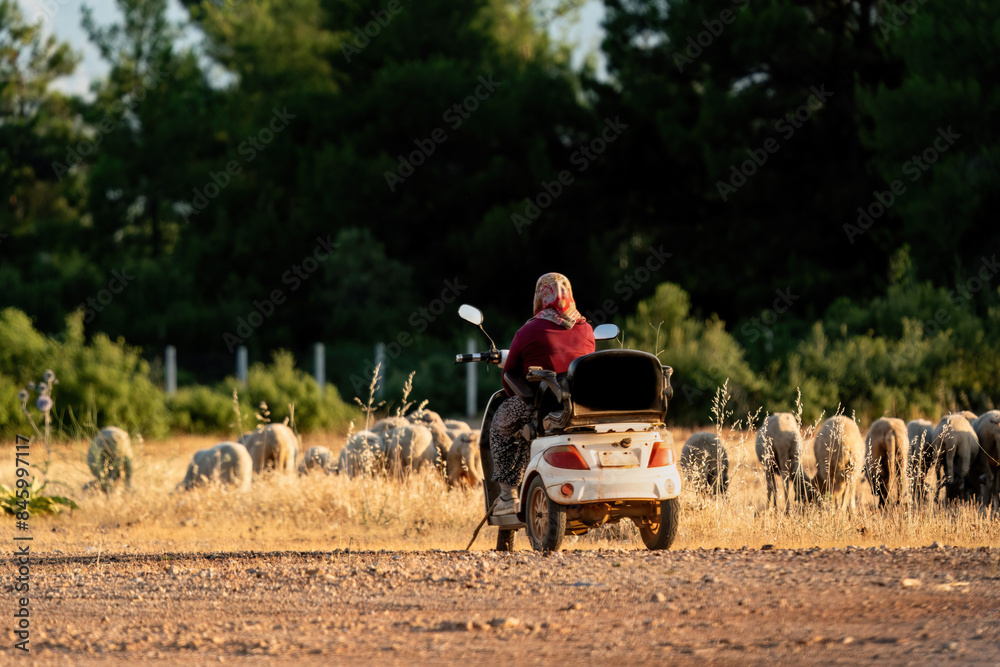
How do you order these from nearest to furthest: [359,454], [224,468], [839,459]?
[839,459], [359,454], [224,468]

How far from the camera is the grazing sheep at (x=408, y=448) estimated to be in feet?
38.9

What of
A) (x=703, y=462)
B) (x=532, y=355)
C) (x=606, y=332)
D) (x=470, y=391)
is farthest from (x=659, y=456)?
(x=470, y=391)

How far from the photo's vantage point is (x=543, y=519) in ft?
23.5

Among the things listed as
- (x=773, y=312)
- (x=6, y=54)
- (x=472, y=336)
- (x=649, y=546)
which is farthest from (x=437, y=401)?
(x=6, y=54)

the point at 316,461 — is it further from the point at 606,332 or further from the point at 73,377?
the point at 73,377

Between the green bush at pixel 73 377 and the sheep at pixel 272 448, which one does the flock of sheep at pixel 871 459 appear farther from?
the green bush at pixel 73 377

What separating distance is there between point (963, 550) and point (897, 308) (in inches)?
663

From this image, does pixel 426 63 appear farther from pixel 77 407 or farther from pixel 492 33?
pixel 77 407

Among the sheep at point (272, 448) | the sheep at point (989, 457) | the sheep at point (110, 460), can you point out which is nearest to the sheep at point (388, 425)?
the sheep at point (272, 448)

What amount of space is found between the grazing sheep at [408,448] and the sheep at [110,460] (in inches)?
103

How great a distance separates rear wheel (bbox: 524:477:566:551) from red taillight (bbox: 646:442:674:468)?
0.58 meters

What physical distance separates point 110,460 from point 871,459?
24.3 feet

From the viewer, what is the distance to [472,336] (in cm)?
2977

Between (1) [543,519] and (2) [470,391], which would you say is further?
(2) [470,391]
